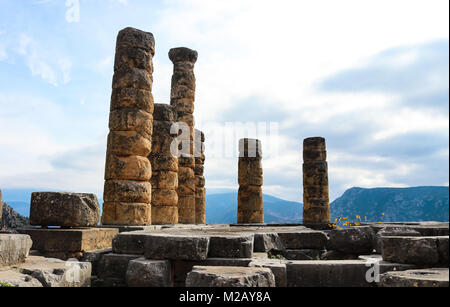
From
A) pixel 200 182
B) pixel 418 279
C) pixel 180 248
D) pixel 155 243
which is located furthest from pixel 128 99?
pixel 200 182

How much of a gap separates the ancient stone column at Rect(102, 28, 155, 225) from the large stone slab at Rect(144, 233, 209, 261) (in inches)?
183

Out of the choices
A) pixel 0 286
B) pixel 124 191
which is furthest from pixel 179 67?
pixel 0 286

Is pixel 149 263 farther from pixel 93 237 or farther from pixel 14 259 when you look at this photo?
pixel 93 237

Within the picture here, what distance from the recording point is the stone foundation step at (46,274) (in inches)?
158

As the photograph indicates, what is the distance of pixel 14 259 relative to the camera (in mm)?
4855

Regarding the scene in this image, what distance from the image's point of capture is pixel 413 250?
4551 mm

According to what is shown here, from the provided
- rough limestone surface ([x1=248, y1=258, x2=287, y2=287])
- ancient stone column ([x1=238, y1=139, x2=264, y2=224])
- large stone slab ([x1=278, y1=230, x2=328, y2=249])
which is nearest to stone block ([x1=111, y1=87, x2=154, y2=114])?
large stone slab ([x1=278, y1=230, x2=328, y2=249])

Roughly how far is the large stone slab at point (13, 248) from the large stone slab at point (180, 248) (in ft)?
5.58

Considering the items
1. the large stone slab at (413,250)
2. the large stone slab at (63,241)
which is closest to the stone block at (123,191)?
the large stone slab at (63,241)

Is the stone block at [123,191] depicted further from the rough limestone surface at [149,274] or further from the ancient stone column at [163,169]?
the rough limestone surface at [149,274]

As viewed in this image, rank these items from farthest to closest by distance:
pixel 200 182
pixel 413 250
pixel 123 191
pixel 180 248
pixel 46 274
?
pixel 200 182 → pixel 123 191 → pixel 180 248 → pixel 413 250 → pixel 46 274

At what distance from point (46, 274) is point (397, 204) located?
282 ft

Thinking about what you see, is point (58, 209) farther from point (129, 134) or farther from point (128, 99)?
point (128, 99)
